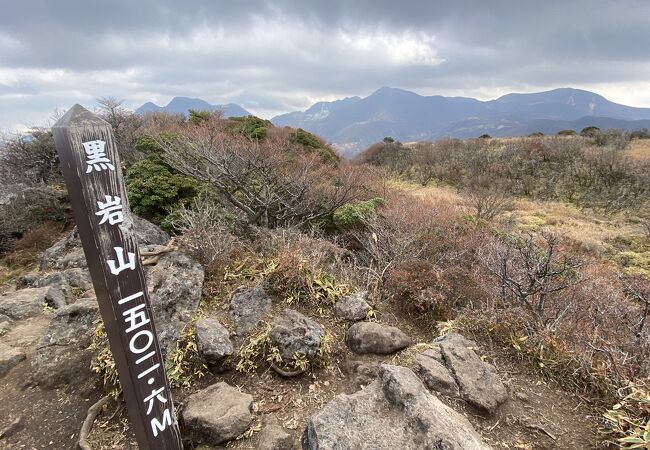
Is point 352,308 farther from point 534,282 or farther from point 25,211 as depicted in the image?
point 25,211

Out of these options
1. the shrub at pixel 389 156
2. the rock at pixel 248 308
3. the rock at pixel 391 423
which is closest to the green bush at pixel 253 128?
the rock at pixel 248 308

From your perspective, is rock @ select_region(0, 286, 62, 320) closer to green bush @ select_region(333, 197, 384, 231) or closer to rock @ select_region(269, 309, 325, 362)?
rock @ select_region(269, 309, 325, 362)

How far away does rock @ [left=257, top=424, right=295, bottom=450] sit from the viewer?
2.78 metres

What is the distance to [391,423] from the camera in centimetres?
229

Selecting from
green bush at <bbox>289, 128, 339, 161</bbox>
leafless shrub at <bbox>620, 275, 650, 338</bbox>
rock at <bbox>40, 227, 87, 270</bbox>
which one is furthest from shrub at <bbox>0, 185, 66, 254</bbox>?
leafless shrub at <bbox>620, 275, 650, 338</bbox>

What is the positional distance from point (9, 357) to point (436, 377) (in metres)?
4.71

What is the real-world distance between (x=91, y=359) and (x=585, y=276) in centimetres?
737

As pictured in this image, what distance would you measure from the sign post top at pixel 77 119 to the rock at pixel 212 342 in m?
2.41

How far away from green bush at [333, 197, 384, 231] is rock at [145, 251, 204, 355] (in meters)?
3.76

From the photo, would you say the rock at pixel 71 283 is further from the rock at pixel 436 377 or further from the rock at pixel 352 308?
Result: the rock at pixel 436 377

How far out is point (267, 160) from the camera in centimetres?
727

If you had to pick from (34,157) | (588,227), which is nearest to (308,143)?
(34,157)

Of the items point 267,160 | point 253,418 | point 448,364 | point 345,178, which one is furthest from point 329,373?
point 345,178

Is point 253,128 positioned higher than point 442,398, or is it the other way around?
point 253,128
